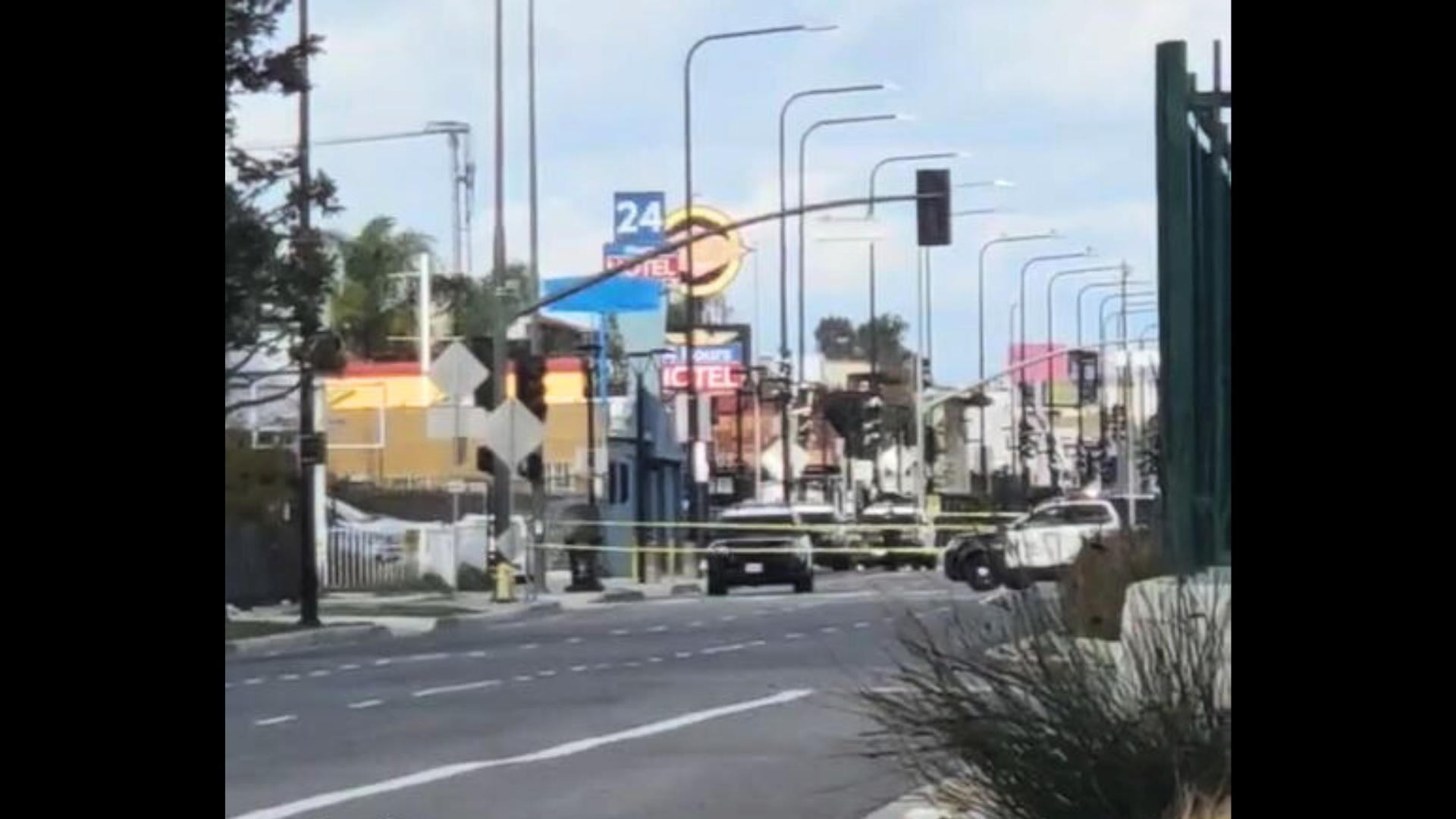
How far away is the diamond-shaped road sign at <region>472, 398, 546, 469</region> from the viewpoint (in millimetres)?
26750

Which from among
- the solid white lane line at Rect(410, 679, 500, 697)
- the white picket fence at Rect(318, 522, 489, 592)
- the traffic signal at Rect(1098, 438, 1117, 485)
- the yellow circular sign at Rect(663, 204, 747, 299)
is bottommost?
the solid white lane line at Rect(410, 679, 500, 697)

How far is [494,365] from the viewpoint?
2559 cm

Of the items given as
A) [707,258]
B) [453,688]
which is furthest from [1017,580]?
[707,258]

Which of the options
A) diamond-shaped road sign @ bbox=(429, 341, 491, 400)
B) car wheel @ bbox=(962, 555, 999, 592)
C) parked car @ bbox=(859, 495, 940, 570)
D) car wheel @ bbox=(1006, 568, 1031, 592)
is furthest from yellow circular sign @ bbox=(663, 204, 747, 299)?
car wheel @ bbox=(1006, 568, 1031, 592)

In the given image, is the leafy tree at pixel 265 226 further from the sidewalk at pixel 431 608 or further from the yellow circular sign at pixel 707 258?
the yellow circular sign at pixel 707 258

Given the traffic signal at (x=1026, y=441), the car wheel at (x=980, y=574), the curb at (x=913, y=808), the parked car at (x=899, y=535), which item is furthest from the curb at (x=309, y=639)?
the curb at (x=913, y=808)

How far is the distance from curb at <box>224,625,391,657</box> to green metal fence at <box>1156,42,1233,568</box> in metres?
11.8

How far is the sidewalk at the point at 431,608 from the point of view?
2269cm

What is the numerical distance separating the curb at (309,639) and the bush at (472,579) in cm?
450

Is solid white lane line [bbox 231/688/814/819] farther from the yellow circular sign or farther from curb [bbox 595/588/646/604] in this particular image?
curb [bbox 595/588/646/604]

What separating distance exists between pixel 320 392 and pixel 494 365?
742 centimetres

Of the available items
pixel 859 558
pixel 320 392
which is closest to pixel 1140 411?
pixel 859 558

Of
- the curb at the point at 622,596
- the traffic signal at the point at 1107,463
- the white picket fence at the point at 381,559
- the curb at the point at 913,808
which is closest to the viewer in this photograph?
the curb at the point at 913,808
